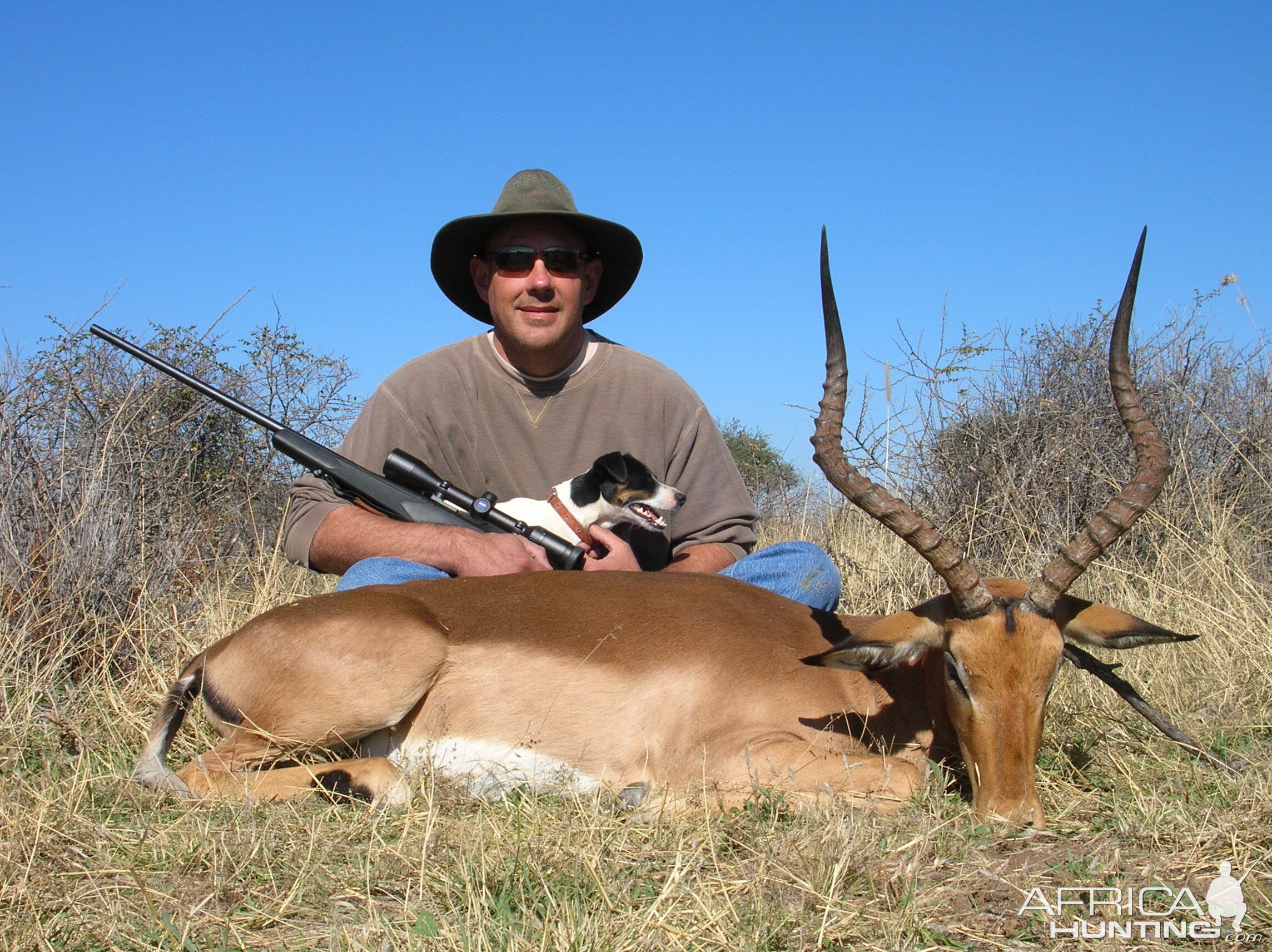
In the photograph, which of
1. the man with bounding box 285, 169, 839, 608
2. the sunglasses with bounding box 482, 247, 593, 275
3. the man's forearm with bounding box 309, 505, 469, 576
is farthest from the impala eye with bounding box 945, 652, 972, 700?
the sunglasses with bounding box 482, 247, 593, 275

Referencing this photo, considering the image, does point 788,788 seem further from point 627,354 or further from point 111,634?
point 111,634

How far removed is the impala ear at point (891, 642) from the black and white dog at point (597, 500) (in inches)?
67.3

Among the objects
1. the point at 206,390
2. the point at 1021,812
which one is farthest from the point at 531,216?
the point at 1021,812

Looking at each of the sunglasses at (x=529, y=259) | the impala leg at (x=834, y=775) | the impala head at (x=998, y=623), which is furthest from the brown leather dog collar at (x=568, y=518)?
the impala leg at (x=834, y=775)

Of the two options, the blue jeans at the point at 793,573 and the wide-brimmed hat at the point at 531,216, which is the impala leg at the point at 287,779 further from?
the wide-brimmed hat at the point at 531,216

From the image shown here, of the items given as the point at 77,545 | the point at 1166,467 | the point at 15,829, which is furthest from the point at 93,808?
the point at 1166,467

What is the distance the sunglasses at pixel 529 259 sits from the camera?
475 cm

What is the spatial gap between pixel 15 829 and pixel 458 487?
7.95 ft

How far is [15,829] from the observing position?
269cm

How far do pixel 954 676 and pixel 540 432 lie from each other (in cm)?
242

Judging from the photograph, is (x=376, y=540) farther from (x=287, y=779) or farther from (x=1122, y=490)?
(x=1122, y=490)

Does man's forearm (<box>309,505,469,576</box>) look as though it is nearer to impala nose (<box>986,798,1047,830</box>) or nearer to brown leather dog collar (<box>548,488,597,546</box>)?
brown leather dog collar (<box>548,488,597,546</box>)

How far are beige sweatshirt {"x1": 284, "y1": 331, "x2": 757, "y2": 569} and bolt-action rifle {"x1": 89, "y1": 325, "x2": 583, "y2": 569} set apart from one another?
0.14m

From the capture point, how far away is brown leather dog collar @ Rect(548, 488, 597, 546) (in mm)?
4805
